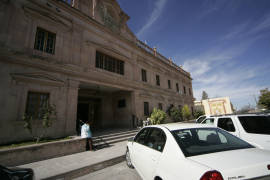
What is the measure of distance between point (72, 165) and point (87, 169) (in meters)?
0.63

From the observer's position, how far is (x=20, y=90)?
21.6ft

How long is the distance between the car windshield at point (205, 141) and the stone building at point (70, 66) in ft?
24.6

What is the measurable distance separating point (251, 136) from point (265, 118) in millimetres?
736

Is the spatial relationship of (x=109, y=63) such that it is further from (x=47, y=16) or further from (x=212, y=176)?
(x=212, y=176)

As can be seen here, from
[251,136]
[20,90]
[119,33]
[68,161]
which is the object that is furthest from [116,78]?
[251,136]

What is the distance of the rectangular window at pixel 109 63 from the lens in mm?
11059

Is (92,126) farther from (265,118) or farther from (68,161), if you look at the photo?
(265,118)

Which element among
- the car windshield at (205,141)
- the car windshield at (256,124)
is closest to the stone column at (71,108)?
the car windshield at (205,141)

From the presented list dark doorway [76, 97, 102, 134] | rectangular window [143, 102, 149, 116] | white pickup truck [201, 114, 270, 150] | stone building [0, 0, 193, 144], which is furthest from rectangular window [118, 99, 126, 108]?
white pickup truck [201, 114, 270, 150]

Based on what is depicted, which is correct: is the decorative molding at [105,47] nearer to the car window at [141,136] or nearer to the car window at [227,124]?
the car window at [141,136]

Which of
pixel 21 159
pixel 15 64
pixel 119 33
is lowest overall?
pixel 21 159

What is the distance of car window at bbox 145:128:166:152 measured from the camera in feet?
8.58

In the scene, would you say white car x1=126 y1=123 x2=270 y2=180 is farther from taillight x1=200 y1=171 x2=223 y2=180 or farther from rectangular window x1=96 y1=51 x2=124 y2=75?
rectangular window x1=96 y1=51 x2=124 y2=75

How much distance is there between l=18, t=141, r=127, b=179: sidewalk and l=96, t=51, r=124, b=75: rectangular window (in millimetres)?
7407
